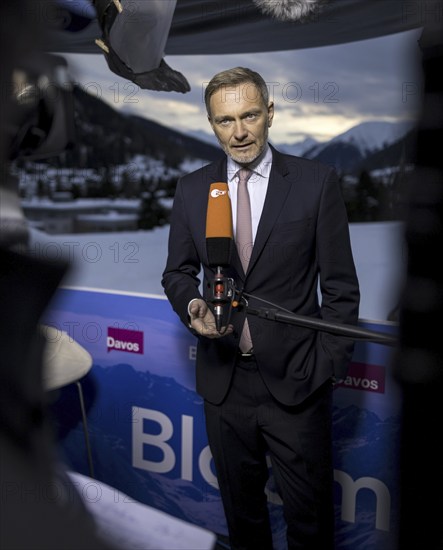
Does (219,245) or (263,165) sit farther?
(263,165)

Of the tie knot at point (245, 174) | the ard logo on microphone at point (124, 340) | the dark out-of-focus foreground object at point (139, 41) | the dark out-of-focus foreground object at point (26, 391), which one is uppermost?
the dark out-of-focus foreground object at point (139, 41)

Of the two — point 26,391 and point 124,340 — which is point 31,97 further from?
point 124,340

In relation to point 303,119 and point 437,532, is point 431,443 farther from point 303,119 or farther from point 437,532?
point 303,119

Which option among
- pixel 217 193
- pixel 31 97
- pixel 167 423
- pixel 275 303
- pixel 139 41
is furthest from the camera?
pixel 167 423

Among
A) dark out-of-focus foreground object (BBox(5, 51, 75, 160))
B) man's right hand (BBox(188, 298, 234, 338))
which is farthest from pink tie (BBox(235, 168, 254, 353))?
dark out-of-focus foreground object (BBox(5, 51, 75, 160))

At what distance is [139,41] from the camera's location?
2.06 meters

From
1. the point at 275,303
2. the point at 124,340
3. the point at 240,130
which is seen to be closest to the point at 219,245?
the point at 275,303

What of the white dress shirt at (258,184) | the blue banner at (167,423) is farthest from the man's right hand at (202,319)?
the blue banner at (167,423)

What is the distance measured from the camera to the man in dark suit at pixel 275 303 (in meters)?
1.63

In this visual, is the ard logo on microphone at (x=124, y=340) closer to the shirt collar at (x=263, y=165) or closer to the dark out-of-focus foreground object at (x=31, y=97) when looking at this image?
the shirt collar at (x=263, y=165)

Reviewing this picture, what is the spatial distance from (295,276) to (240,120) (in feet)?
1.40

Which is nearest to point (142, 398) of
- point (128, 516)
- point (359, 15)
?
point (359, 15)

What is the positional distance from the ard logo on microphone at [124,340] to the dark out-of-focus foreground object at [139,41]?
2.94 feet

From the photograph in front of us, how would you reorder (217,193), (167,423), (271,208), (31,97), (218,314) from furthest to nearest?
(167,423) < (271,208) < (217,193) < (218,314) < (31,97)
